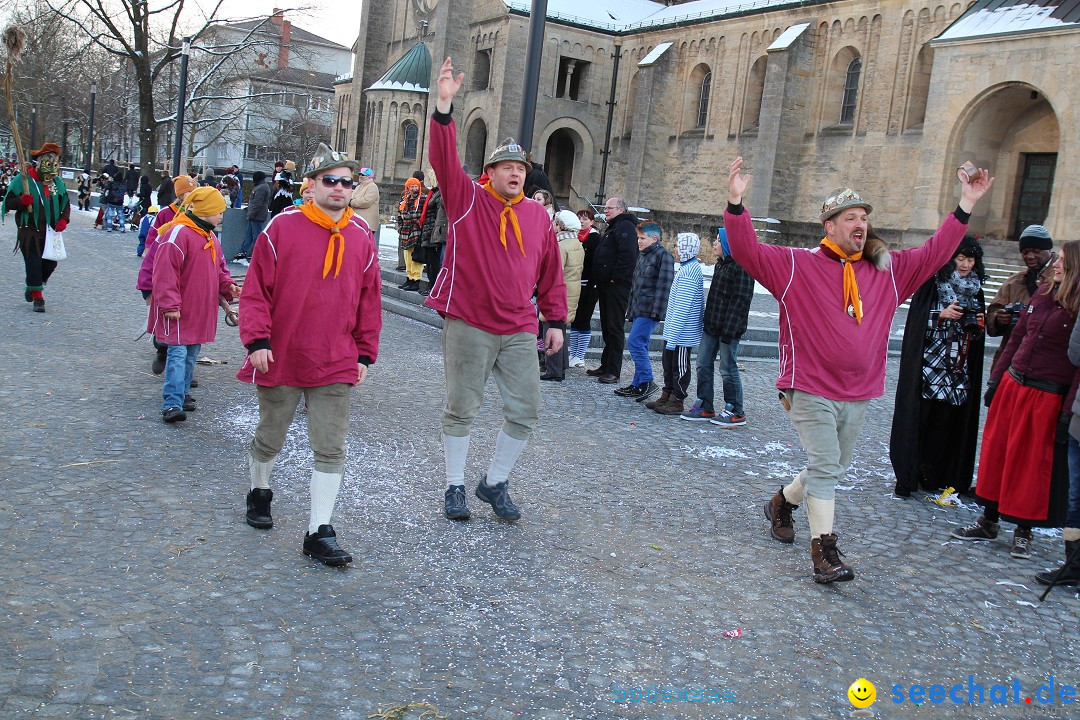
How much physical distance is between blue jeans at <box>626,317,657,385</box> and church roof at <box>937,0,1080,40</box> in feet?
67.7

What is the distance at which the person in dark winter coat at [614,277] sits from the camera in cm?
1089

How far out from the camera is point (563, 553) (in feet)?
17.0

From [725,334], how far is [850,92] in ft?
97.8

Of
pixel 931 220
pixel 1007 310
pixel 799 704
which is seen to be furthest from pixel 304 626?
pixel 931 220

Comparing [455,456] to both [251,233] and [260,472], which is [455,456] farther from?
[251,233]

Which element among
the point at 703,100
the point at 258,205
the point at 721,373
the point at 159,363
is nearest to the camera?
the point at 159,363

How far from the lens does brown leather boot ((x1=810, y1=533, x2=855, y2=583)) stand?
496cm

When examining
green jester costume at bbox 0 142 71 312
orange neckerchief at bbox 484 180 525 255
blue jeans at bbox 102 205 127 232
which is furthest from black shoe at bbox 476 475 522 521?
blue jeans at bbox 102 205 127 232

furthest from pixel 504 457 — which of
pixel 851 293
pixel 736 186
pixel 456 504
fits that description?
pixel 851 293

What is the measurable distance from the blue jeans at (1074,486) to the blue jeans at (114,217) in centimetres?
2655

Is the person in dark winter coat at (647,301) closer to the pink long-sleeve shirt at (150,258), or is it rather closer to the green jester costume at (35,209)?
the pink long-sleeve shirt at (150,258)

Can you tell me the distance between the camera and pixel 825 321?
504 cm

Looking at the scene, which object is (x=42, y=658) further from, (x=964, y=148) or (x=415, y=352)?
(x=964, y=148)

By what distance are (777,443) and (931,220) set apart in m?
22.1
